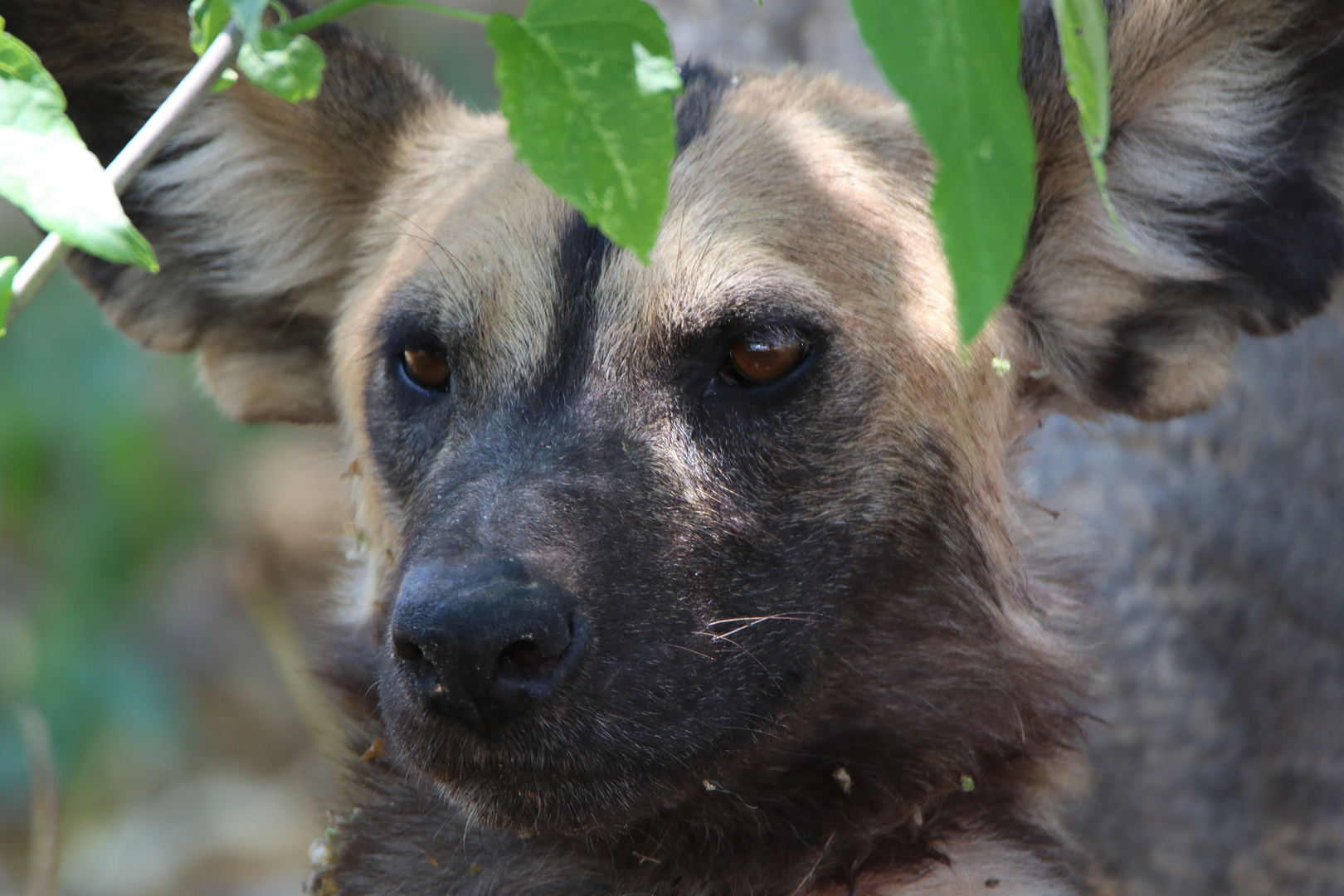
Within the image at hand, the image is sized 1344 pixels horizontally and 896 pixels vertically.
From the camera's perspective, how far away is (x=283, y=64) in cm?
166

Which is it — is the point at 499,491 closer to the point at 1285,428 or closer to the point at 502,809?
the point at 502,809

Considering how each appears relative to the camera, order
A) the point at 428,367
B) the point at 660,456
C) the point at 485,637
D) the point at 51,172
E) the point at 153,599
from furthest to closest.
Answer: the point at 153,599 < the point at 428,367 < the point at 660,456 < the point at 485,637 < the point at 51,172

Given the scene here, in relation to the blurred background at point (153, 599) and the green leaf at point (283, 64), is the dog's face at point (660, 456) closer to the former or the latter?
the green leaf at point (283, 64)

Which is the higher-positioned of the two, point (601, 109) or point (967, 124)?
point (967, 124)

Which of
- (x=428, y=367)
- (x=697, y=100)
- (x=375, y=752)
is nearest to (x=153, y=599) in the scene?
(x=375, y=752)

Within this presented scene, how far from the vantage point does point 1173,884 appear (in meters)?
4.07

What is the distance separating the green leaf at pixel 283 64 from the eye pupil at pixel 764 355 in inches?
37.7

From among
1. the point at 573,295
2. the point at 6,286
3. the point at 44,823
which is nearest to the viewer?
the point at 6,286

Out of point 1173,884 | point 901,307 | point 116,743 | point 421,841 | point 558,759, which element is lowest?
point 116,743

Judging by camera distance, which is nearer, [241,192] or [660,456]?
[660,456]

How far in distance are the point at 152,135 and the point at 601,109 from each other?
59 centimetres

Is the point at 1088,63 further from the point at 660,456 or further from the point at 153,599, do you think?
the point at 153,599

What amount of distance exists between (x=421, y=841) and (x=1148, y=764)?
2.37 meters

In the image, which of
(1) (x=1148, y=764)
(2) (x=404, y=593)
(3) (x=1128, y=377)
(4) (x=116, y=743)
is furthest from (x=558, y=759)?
(4) (x=116, y=743)
